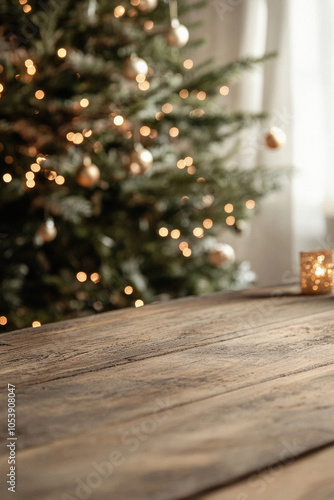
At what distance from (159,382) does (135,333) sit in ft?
0.92

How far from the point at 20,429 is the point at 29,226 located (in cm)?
145

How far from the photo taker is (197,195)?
2197 mm

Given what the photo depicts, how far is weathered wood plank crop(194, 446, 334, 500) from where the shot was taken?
15.4 inches

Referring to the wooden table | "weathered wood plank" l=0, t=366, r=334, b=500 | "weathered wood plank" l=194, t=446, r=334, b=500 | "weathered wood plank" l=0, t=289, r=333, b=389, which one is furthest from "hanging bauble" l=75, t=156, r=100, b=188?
"weathered wood plank" l=194, t=446, r=334, b=500

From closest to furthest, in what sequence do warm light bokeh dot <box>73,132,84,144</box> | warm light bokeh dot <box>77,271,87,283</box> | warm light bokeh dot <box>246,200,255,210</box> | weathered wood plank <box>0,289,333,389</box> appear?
weathered wood plank <box>0,289,333,389</box> < warm light bokeh dot <box>73,132,84,144</box> < warm light bokeh dot <box>77,271,87,283</box> < warm light bokeh dot <box>246,200,255,210</box>

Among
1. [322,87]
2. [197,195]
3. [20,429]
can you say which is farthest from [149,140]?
[20,429]

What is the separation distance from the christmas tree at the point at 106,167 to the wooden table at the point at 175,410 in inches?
41.3

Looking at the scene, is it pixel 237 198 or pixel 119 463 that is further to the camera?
pixel 237 198

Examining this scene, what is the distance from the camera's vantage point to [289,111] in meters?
2.66

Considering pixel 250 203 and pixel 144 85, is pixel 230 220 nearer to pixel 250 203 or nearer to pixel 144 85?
pixel 250 203

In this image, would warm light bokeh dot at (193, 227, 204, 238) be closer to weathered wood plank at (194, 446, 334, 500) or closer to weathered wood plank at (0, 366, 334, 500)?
weathered wood plank at (0, 366, 334, 500)

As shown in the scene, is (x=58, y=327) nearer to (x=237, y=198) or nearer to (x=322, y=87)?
(x=237, y=198)

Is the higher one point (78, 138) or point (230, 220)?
point (78, 138)

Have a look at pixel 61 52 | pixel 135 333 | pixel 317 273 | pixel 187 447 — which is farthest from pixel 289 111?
pixel 187 447
